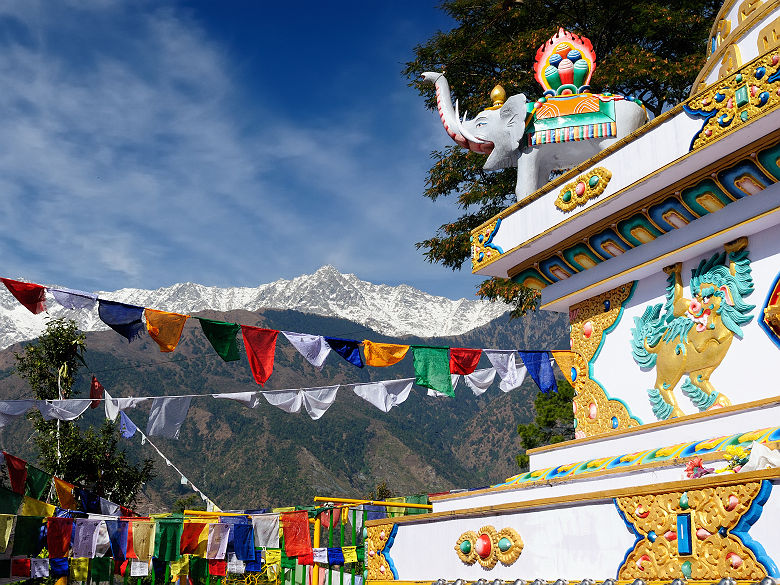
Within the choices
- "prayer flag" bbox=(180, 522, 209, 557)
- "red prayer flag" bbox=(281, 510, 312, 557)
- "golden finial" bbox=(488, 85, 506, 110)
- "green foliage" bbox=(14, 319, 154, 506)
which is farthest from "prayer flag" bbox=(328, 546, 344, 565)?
"green foliage" bbox=(14, 319, 154, 506)

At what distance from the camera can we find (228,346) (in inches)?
489

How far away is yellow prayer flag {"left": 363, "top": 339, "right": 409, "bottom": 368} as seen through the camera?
12.8m

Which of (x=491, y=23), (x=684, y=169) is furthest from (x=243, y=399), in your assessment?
(x=491, y=23)

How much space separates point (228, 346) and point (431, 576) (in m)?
5.77

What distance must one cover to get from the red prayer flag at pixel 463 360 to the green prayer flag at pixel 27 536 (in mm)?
7022

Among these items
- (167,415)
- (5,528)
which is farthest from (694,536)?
(5,528)

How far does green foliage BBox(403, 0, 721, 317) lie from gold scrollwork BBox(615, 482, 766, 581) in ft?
46.8

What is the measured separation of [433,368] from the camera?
13062 millimetres

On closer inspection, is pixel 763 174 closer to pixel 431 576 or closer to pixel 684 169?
pixel 684 169

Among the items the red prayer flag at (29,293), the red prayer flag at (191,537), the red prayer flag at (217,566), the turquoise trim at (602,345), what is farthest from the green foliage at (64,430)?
the turquoise trim at (602,345)

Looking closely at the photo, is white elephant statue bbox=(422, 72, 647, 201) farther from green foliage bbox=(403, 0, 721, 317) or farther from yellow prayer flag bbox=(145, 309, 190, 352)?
green foliage bbox=(403, 0, 721, 317)

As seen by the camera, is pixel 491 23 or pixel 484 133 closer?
pixel 484 133

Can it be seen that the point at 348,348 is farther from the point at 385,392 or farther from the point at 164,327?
the point at 164,327

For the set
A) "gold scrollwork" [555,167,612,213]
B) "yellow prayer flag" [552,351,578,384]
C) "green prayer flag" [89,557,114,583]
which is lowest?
"green prayer flag" [89,557,114,583]
